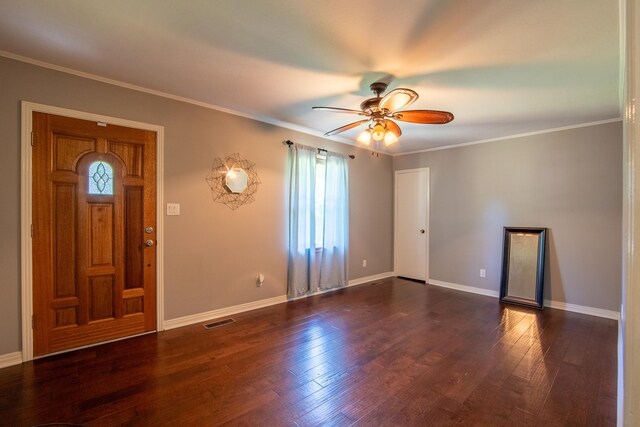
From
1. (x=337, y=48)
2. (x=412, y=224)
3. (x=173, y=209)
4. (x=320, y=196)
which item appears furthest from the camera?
(x=412, y=224)

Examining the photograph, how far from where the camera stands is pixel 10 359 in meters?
2.33

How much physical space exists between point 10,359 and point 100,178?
5.26 feet

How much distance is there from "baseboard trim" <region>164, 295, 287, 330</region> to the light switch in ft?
3.74

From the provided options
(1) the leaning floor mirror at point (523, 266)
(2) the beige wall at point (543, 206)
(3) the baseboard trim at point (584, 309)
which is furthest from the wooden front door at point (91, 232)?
(3) the baseboard trim at point (584, 309)

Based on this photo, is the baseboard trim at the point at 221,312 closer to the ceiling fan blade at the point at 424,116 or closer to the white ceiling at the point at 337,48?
the white ceiling at the point at 337,48

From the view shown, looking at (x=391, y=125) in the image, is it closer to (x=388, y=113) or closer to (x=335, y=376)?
(x=388, y=113)

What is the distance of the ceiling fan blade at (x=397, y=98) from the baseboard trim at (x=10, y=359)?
359 cm

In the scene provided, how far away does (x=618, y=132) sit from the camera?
3.48 meters

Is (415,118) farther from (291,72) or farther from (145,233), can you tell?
(145,233)

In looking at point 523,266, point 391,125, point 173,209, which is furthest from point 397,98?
point 523,266

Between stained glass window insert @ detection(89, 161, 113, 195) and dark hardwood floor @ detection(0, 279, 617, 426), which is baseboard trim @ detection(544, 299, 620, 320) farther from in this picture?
stained glass window insert @ detection(89, 161, 113, 195)

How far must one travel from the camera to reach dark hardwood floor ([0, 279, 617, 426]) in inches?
73.2

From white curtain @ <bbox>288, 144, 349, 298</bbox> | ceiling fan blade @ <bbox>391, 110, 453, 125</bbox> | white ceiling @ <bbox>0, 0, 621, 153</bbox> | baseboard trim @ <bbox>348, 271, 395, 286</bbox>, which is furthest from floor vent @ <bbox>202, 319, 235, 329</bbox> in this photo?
ceiling fan blade @ <bbox>391, 110, 453, 125</bbox>

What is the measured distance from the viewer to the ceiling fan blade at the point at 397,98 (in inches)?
84.7
